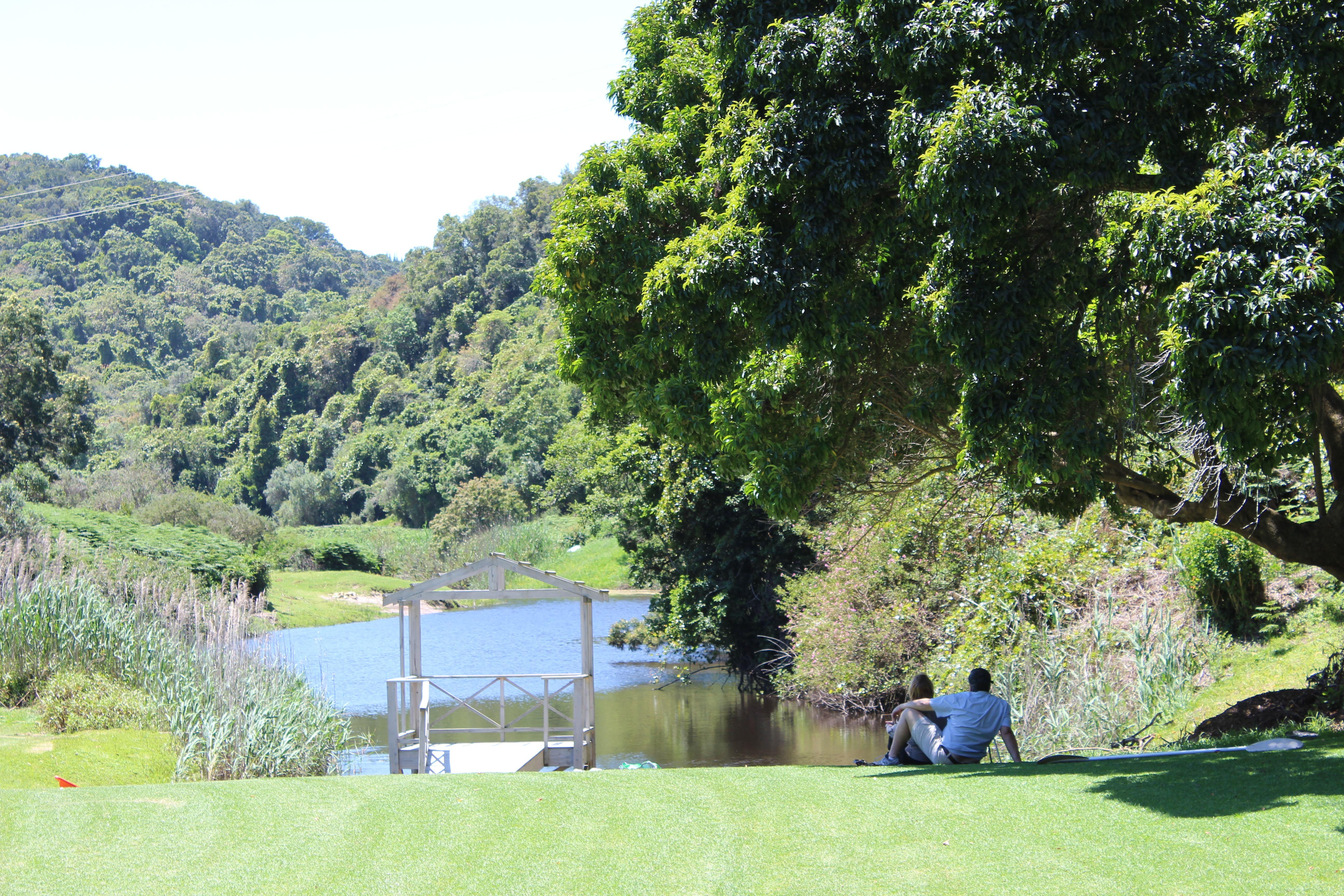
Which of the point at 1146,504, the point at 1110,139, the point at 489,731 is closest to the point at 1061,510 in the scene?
the point at 1146,504

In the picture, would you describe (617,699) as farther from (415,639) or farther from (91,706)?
(91,706)

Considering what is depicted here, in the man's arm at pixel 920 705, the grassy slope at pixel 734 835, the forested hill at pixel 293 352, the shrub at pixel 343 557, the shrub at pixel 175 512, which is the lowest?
the grassy slope at pixel 734 835

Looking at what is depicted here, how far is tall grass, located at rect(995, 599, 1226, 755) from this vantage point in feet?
36.5

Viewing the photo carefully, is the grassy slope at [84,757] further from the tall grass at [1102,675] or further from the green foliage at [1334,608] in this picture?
the green foliage at [1334,608]

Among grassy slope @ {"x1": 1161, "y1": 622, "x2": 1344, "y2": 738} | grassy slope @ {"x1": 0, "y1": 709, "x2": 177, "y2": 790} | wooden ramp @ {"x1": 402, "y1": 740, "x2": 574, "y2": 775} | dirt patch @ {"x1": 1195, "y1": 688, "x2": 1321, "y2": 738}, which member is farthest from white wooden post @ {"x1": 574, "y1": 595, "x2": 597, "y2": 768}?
dirt patch @ {"x1": 1195, "y1": 688, "x2": 1321, "y2": 738}

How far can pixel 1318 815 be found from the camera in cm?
575

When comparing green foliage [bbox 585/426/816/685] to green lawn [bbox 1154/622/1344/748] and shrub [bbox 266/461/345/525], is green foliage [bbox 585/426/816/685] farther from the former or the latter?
shrub [bbox 266/461/345/525]

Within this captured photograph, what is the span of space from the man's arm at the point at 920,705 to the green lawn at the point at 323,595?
121 ft

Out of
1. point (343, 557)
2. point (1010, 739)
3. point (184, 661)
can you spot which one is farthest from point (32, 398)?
point (1010, 739)

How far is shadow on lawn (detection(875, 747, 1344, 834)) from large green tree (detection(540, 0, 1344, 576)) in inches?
73.5

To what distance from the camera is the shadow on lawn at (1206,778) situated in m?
6.18

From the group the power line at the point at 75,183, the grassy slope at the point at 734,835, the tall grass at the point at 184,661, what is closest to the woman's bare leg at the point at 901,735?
the grassy slope at the point at 734,835

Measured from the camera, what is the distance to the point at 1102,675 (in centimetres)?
1130

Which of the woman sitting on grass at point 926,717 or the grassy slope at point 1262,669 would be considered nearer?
the woman sitting on grass at point 926,717
